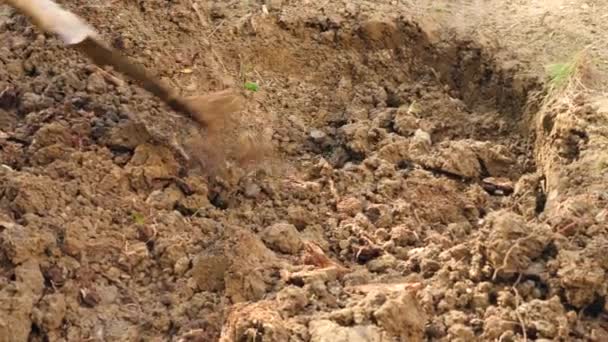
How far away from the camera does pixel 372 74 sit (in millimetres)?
3346

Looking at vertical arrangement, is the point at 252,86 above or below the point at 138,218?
above

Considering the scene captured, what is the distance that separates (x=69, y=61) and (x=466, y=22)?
1.65 metres

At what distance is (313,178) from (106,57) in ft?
2.70

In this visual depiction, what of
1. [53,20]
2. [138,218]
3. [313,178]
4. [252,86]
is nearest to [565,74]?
[313,178]

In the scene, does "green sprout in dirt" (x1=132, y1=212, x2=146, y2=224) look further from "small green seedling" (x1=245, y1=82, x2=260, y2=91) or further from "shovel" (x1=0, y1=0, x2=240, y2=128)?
"small green seedling" (x1=245, y1=82, x2=260, y2=91)

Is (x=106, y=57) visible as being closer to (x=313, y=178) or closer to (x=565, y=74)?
(x=313, y=178)

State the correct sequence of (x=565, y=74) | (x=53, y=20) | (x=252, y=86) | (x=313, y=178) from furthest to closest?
(x=252, y=86), (x=565, y=74), (x=313, y=178), (x=53, y=20)

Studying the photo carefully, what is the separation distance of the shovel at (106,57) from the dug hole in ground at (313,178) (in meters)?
0.11

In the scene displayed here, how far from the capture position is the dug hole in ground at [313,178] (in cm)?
215

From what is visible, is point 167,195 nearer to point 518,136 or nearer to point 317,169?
point 317,169

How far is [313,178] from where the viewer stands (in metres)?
2.86

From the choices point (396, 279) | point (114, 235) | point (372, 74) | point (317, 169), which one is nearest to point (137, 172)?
point (114, 235)

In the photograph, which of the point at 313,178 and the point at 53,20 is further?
the point at 313,178

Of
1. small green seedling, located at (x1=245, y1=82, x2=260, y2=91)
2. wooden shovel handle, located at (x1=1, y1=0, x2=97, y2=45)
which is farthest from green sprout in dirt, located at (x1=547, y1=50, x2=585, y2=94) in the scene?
wooden shovel handle, located at (x1=1, y1=0, x2=97, y2=45)
